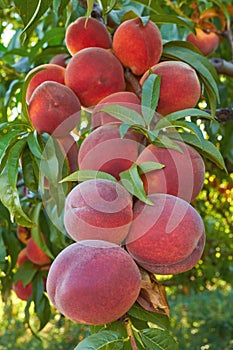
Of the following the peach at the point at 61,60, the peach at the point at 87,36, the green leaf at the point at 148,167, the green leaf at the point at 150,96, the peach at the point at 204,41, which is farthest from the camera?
the peach at the point at 204,41

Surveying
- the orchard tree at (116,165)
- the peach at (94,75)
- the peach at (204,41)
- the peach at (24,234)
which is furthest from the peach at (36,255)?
the peach at (204,41)

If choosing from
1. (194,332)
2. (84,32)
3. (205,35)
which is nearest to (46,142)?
(84,32)

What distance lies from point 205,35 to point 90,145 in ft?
2.91

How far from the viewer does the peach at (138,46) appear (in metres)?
1.02

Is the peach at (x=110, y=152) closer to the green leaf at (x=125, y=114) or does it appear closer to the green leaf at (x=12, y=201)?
the green leaf at (x=125, y=114)

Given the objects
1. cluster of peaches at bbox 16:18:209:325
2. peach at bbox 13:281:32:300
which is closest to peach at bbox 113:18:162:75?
cluster of peaches at bbox 16:18:209:325

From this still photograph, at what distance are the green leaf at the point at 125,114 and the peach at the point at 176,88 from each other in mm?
124

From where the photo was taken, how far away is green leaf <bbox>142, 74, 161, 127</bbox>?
0.86 metres

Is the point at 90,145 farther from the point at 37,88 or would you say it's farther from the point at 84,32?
the point at 84,32

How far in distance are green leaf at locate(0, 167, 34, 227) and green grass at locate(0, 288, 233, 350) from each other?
7.10ft

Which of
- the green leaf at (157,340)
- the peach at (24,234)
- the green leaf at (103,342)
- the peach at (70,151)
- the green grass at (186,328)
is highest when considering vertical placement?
the peach at (70,151)

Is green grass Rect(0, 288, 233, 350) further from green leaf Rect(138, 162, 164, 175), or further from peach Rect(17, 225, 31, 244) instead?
green leaf Rect(138, 162, 164, 175)

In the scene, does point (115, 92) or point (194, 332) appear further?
point (194, 332)

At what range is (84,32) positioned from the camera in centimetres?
109
